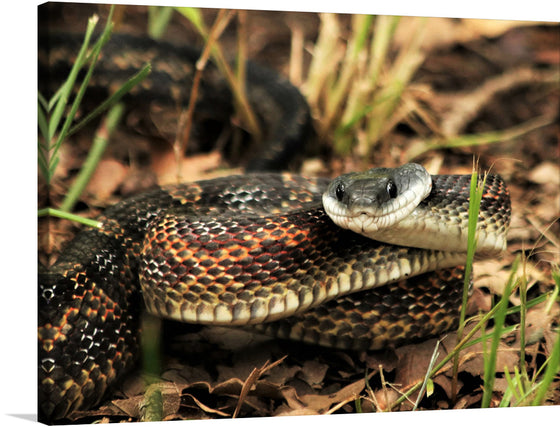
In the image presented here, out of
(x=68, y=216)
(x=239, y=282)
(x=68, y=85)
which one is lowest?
(x=239, y=282)

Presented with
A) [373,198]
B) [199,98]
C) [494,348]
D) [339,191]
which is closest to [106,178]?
[199,98]

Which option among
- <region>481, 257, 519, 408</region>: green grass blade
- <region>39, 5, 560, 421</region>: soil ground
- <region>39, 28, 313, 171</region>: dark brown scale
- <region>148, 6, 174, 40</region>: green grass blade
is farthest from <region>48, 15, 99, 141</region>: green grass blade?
<region>481, 257, 519, 408</region>: green grass blade

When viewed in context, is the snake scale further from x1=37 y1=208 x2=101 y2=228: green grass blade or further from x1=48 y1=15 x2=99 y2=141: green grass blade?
x1=48 y1=15 x2=99 y2=141: green grass blade

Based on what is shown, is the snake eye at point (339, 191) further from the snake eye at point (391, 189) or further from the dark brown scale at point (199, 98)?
the dark brown scale at point (199, 98)

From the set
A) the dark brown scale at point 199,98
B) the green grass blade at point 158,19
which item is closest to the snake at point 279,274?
the dark brown scale at point 199,98

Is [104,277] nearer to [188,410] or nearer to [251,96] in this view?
[188,410]

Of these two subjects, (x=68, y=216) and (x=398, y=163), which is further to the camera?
(x=398, y=163)

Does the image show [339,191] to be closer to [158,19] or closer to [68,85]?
[68,85]

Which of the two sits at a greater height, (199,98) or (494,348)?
(199,98)

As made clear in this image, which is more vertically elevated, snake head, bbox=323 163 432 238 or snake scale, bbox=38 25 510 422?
snake head, bbox=323 163 432 238
